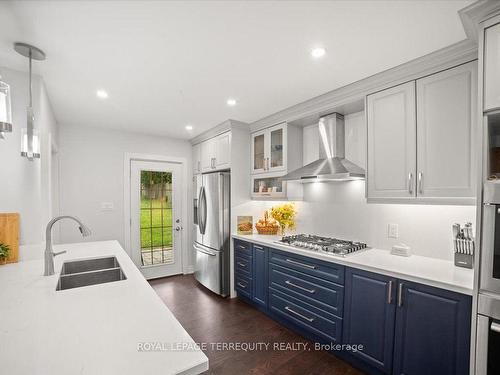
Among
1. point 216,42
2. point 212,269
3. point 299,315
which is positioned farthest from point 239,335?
point 216,42

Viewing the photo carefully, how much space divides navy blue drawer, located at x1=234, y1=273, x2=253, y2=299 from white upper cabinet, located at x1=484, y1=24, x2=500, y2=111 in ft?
9.04

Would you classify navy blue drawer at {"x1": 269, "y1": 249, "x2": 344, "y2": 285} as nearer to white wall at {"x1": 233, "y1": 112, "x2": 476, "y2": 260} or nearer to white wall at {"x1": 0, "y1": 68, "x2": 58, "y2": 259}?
white wall at {"x1": 233, "y1": 112, "x2": 476, "y2": 260}

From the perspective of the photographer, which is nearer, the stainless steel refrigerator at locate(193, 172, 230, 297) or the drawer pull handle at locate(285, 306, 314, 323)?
the drawer pull handle at locate(285, 306, 314, 323)

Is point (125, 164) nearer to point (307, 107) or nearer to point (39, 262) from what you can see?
point (39, 262)

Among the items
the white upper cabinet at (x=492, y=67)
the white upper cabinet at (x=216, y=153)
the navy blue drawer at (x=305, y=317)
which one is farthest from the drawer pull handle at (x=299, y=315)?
the white upper cabinet at (x=492, y=67)

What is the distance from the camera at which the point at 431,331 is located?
1575 mm

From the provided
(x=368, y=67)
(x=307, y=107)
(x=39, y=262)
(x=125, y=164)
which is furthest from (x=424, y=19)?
(x=125, y=164)

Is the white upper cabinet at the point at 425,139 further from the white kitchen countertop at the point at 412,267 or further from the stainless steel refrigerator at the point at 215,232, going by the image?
the stainless steel refrigerator at the point at 215,232

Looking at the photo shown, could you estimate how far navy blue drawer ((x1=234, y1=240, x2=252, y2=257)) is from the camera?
10.2 feet

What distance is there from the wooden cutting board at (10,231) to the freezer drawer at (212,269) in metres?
2.11

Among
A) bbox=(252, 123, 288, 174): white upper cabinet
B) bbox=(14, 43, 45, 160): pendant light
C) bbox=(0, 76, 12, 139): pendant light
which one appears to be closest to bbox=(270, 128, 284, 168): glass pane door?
bbox=(252, 123, 288, 174): white upper cabinet

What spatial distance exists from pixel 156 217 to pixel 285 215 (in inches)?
91.6

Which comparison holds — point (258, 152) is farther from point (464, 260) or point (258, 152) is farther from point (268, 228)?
point (464, 260)

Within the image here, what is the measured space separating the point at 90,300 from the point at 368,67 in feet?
7.97
